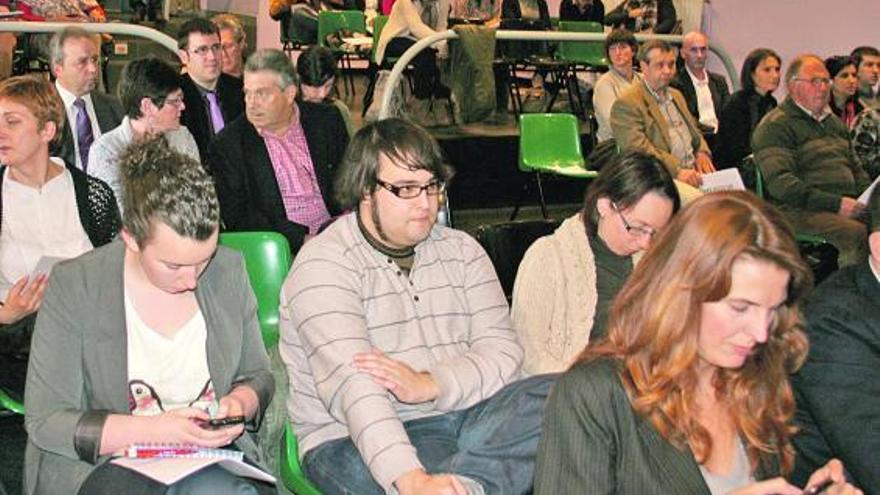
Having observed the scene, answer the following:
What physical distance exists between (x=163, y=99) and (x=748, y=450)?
2.75 meters

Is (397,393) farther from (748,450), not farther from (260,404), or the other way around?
(748,450)

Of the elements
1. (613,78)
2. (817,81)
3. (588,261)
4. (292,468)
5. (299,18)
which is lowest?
(292,468)

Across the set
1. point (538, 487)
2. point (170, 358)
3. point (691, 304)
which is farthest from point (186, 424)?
point (691, 304)

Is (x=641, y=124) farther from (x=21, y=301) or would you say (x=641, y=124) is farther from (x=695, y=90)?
(x=21, y=301)

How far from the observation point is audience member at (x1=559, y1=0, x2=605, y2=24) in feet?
33.4

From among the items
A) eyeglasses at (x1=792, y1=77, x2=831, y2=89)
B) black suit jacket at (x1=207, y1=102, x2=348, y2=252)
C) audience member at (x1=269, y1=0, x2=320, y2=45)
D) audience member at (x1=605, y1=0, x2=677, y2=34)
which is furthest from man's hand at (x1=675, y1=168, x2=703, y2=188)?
audience member at (x1=269, y1=0, x2=320, y2=45)

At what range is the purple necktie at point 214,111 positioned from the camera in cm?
478

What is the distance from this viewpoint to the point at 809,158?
520 centimetres

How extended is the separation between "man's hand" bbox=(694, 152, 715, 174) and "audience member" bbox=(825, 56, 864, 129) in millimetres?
1177

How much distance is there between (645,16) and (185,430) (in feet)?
25.9

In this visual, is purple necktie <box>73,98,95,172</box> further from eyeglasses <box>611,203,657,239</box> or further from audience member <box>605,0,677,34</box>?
audience member <box>605,0,677,34</box>

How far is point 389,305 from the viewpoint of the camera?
248 cm

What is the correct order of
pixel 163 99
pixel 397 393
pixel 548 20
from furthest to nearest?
pixel 548 20 → pixel 163 99 → pixel 397 393

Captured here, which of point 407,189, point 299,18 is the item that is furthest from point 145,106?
point 299,18
